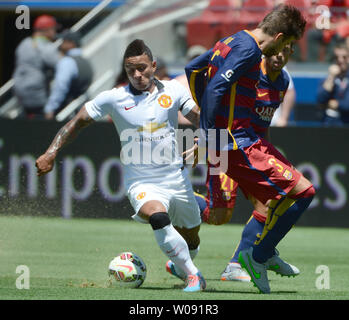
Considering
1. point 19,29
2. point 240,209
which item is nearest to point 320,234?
point 240,209

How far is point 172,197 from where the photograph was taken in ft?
25.6

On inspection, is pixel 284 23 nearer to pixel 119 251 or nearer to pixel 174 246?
pixel 174 246

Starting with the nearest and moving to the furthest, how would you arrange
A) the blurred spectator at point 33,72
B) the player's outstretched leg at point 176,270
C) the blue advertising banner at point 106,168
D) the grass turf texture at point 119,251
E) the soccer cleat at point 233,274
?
1. the grass turf texture at point 119,251
2. the player's outstretched leg at point 176,270
3. the soccer cleat at point 233,274
4. the blue advertising banner at point 106,168
5. the blurred spectator at point 33,72

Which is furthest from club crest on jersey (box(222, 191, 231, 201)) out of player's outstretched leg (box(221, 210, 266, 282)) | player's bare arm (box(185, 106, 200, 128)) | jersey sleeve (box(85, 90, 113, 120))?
jersey sleeve (box(85, 90, 113, 120))

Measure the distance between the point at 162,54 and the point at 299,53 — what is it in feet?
8.58

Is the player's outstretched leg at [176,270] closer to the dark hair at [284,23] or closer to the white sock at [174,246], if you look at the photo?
the white sock at [174,246]

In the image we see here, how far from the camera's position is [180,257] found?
24.5 ft

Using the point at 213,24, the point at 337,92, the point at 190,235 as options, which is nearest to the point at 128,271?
the point at 190,235

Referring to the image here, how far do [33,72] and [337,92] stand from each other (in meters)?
5.02

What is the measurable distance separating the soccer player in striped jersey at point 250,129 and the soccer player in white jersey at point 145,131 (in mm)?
433

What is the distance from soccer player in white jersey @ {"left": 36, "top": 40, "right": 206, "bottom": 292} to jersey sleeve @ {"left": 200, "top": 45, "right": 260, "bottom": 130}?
0.70 meters

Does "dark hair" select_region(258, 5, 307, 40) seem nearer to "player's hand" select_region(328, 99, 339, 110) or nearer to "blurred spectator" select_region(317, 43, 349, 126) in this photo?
"blurred spectator" select_region(317, 43, 349, 126)

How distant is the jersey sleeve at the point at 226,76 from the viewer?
23.5 ft

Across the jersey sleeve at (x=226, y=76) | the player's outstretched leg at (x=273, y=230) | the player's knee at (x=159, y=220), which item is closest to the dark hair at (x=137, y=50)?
the jersey sleeve at (x=226, y=76)
